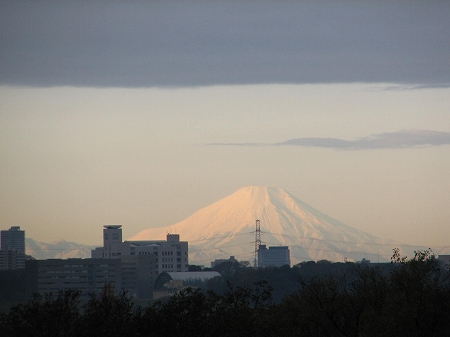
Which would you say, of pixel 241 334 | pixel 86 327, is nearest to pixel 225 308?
pixel 241 334

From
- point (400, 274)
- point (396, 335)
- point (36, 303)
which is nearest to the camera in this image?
point (396, 335)

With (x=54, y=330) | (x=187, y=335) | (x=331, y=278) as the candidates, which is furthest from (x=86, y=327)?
(x=331, y=278)

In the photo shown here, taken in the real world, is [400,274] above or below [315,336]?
above

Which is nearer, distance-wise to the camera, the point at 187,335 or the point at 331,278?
the point at 187,335

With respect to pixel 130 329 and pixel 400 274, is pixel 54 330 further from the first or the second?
pixel 400 274

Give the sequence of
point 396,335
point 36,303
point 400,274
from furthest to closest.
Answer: point 36,303, point 400,274, point 396,335

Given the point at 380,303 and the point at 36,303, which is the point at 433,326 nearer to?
the point at 380,303
